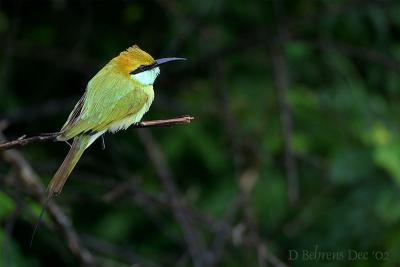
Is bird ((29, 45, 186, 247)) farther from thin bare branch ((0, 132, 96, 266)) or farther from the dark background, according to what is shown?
the dark background

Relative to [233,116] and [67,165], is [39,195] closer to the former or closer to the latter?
[67,165]

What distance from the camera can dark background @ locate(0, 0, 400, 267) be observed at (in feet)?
15.4

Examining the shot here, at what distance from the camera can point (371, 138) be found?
479cm

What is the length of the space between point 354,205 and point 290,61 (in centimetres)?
109

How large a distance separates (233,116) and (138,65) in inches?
67.3

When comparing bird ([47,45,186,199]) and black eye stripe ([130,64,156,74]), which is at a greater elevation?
black eye stripe ([130,64,156,74])

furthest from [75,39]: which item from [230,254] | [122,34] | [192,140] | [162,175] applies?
[230,254]

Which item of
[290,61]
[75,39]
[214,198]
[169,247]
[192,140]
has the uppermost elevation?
[75,39]

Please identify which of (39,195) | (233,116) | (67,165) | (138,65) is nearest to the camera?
(67,165)

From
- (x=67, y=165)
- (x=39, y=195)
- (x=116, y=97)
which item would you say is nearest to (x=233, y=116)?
(x=39, y=195)

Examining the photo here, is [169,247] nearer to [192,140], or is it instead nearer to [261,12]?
[192,140]

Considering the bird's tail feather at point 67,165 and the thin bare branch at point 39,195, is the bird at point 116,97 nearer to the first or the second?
the bird's tail feather at point 67,165

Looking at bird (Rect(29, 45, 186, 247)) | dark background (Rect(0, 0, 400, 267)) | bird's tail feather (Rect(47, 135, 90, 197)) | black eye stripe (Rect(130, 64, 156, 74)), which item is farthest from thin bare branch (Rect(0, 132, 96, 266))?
dark background (Rect(0, 0, 400, 267))

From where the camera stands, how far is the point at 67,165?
2.64m
